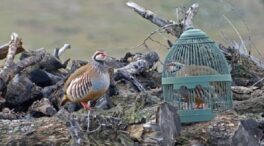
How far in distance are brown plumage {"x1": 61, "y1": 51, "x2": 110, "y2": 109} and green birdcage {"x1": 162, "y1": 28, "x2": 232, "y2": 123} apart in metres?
0.62

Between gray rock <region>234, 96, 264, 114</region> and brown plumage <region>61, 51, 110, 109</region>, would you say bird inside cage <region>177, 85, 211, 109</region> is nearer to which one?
gray rock <region>234, 96, 264, 114</region>

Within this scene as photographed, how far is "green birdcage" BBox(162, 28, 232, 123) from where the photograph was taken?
978 centimetres

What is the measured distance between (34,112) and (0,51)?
1.42m

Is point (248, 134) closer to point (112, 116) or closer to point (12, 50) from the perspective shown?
point (112, 116)

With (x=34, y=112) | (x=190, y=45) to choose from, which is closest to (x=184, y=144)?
(x=190, y=45)

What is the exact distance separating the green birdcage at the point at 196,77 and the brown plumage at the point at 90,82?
619 millimetres

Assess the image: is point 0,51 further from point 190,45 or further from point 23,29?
point 23,29

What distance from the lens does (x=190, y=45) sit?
32.8 ft

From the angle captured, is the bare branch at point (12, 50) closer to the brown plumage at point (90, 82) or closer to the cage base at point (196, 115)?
the brown plumage at point (90, 82)

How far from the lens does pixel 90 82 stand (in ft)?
32.7

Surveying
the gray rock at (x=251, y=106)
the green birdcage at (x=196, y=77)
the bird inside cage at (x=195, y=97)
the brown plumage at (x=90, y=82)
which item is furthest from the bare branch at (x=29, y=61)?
the gray rock at (x=251, y=106)

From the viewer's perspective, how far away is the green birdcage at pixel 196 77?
9.78 meters

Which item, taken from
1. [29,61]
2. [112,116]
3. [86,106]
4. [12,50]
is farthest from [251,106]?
[12,50]

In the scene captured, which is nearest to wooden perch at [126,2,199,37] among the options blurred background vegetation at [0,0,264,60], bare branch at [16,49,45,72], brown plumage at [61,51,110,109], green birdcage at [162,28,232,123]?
bare branch at [16,49,45,72]
